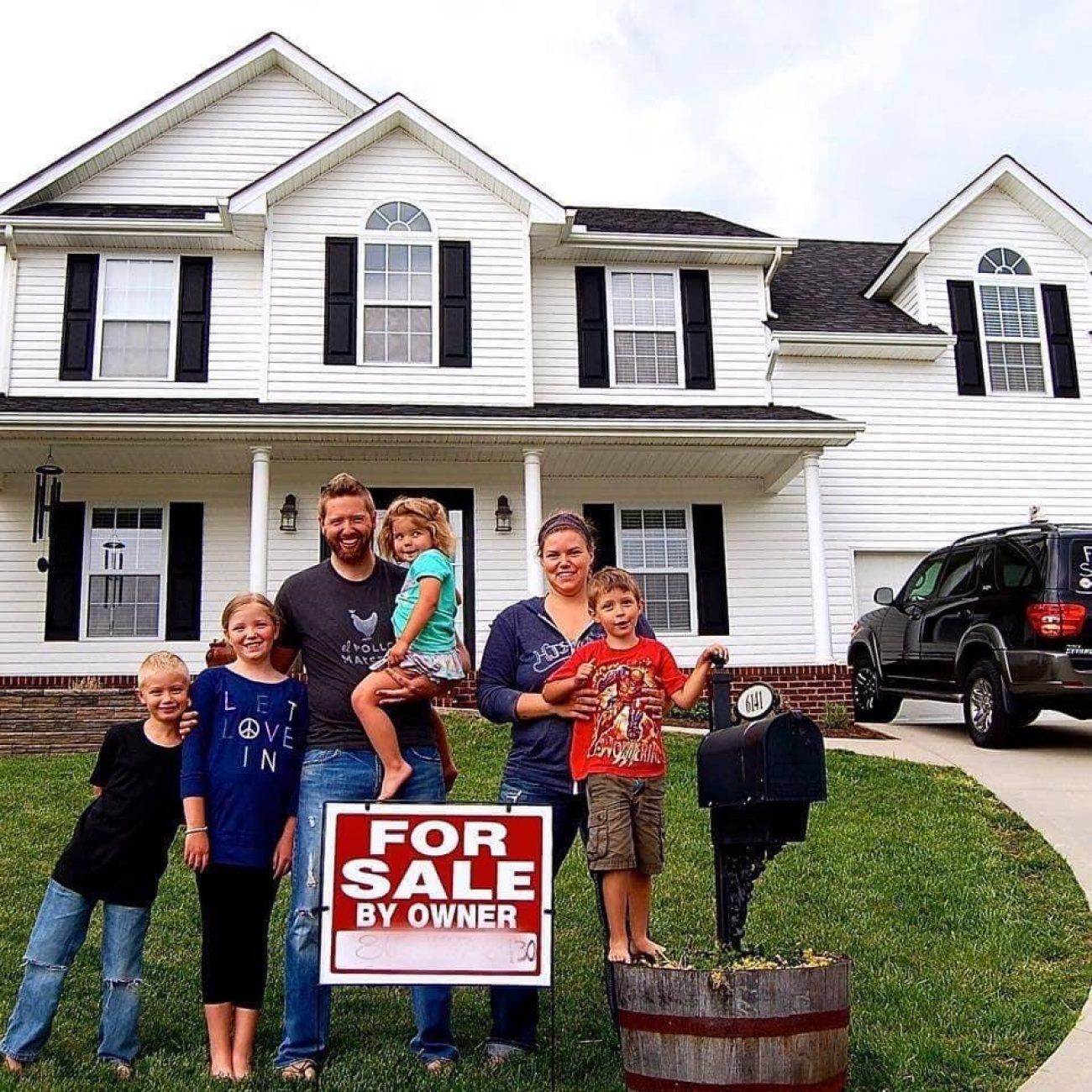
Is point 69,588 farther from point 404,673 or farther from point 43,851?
point 404,673

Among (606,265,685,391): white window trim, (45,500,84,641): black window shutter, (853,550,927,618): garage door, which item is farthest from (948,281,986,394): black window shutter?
(45,500,84,641): black window shutter

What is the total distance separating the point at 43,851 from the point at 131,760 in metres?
3.28

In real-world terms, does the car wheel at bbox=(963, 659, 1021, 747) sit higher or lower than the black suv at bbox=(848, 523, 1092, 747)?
lower

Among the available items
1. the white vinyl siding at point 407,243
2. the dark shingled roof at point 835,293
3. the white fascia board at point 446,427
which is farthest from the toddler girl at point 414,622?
the dark shingled roof at point 835,293

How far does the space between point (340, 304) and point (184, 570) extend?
3.55 metres

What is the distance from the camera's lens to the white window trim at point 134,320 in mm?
13242

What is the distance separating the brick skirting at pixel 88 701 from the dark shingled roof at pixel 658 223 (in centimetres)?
569

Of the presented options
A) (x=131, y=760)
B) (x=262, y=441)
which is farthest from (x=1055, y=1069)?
(x=262, y=441)

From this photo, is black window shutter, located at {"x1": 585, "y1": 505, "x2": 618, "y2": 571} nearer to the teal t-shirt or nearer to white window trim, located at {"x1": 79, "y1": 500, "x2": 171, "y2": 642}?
white window trim, located at {"x1": 79, "y1": 500, "x2": 171, "y2": 642}

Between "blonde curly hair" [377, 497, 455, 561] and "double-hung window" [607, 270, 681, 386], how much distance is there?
1036 cm

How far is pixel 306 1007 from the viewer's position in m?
3.42

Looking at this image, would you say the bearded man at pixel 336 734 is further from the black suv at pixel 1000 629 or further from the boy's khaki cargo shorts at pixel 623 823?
the black suv at pixel 1000 629

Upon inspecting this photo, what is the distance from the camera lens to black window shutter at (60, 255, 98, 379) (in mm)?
13242

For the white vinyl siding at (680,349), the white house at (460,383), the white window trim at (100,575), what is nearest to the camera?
the white house at (460,383)
